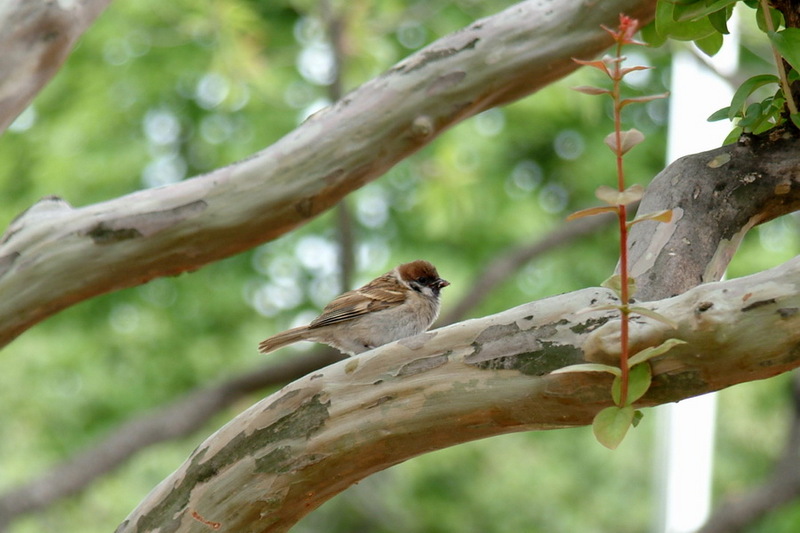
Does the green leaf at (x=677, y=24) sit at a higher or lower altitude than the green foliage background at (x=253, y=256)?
lower

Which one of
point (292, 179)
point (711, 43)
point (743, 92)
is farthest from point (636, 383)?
point (292, 179)

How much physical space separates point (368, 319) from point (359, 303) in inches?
3.2

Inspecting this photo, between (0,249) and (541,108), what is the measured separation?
20.3ft

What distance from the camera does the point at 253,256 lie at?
31.7ft

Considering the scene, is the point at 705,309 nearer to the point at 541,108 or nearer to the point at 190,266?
the point at 190,266

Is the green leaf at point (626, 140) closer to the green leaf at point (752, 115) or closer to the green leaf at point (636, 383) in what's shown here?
the green leaf at point (636, 383)

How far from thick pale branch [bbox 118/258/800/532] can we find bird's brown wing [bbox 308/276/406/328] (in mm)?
1530

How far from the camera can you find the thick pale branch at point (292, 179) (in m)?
3.35

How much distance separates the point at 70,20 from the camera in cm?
376

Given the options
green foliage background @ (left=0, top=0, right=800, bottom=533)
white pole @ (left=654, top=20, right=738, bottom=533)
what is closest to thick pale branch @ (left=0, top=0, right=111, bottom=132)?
green foliage background @ (left=0, top=0, right=800, bottom=533)

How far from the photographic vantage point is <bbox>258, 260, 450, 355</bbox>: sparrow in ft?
13.1

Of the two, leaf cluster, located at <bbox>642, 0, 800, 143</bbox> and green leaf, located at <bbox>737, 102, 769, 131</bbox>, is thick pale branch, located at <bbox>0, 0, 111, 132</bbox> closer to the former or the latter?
leaf cluster, located at <bbox>642, 0, 800, 143</bbox>

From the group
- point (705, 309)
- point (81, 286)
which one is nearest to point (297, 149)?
point (81, 286)

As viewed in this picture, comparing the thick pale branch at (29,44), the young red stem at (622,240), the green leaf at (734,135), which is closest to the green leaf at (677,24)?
the green leaf at (734,135)
